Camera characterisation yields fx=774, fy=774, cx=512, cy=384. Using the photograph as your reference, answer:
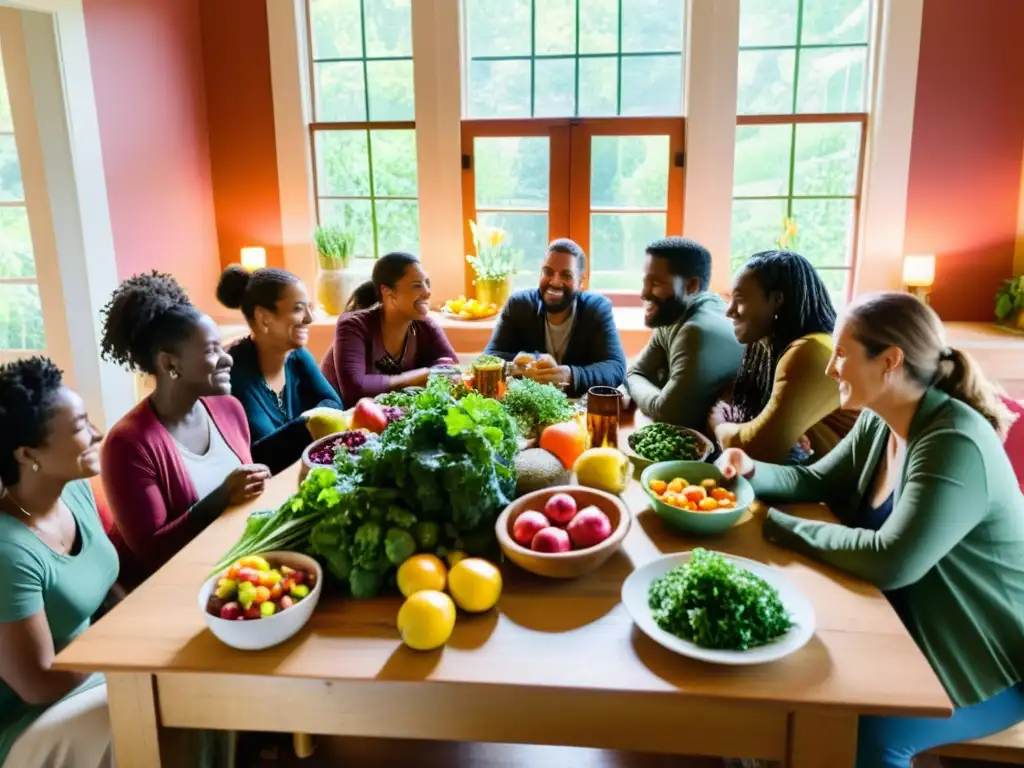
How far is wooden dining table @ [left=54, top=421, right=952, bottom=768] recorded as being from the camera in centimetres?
106

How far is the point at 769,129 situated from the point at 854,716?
384 cm

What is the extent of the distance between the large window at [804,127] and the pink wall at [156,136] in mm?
3035

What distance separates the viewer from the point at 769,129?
4.28 m

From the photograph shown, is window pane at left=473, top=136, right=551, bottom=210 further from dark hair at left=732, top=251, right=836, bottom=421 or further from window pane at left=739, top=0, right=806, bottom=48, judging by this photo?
dark hair at left=732, top=251, right=836, bottom=421

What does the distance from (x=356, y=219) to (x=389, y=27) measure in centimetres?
109

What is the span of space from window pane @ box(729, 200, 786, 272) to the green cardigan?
3147mm

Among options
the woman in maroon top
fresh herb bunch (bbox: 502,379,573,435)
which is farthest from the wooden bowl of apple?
the woman in maroon top

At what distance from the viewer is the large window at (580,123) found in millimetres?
4250

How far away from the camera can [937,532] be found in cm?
128

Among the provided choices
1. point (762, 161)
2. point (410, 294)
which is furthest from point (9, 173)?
point (762, 161)

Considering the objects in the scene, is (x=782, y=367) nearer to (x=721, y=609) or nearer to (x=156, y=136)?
(x=721, y=609)

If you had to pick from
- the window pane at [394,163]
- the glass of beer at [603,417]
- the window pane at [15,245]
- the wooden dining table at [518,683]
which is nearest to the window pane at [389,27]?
the window pane at [394,163]

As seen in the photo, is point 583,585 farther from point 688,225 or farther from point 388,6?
point 388,6

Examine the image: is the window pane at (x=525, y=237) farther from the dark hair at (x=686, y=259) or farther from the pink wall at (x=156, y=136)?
the dark hair at (x=686, y=259)
